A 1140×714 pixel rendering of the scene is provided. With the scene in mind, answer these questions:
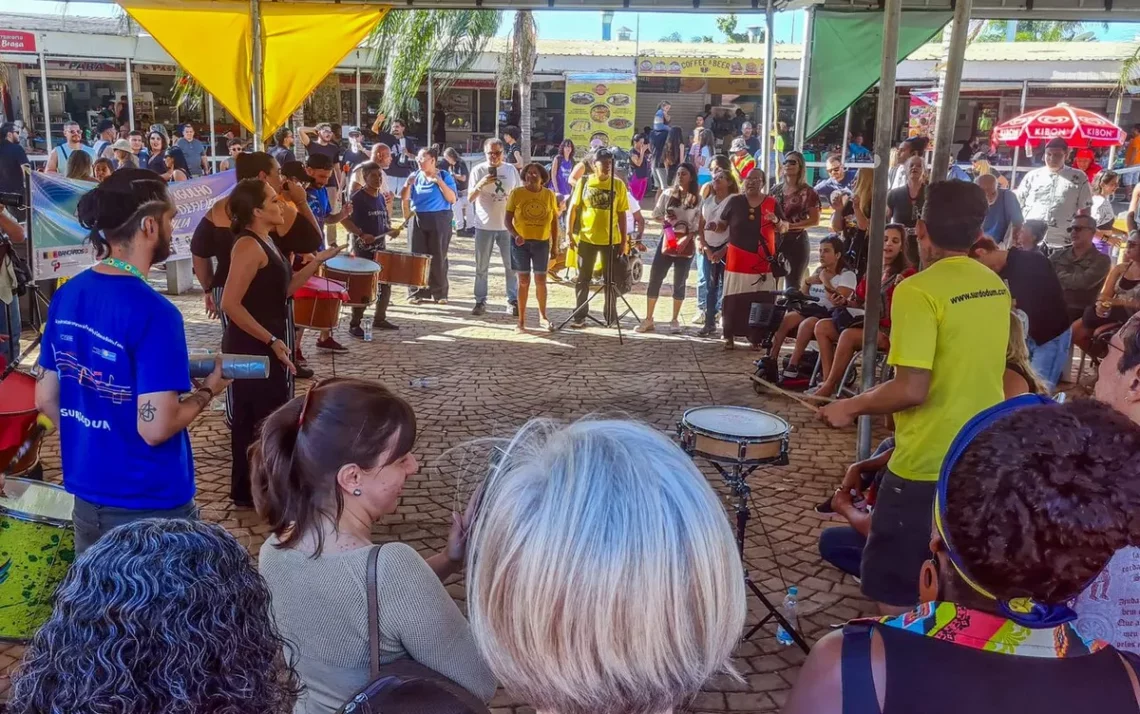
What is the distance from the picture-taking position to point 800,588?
4520 mm

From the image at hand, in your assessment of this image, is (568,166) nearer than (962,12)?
No

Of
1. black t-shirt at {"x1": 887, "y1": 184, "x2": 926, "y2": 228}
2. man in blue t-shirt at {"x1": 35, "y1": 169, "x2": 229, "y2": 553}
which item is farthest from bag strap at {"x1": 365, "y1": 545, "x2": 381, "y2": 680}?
black t-shirt at {"x1": 887, "y1": 184, "x2": 926, "y2": 228}

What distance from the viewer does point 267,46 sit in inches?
228

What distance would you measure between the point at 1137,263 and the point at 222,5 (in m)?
7.21

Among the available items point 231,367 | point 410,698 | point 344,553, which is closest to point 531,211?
point 231,367

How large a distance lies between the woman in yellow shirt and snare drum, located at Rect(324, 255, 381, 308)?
2.02 m

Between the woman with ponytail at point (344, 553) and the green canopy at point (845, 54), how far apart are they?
4.40 m

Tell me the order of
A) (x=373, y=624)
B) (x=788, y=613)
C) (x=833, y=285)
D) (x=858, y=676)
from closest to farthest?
(x=858, y=676)
(x=373, y=624)
(x=788, y=613)
(x=833, y=285)

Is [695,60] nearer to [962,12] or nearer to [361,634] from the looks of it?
[962,12]

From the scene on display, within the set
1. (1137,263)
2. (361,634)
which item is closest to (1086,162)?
(1137,263)

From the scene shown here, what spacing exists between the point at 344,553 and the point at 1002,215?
903 centimetres

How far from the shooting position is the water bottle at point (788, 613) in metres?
3.94

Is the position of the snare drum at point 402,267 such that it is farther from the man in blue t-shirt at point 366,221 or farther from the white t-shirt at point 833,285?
the white t-shirt at point 833,285

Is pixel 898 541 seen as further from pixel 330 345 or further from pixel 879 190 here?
pixel 330 345
